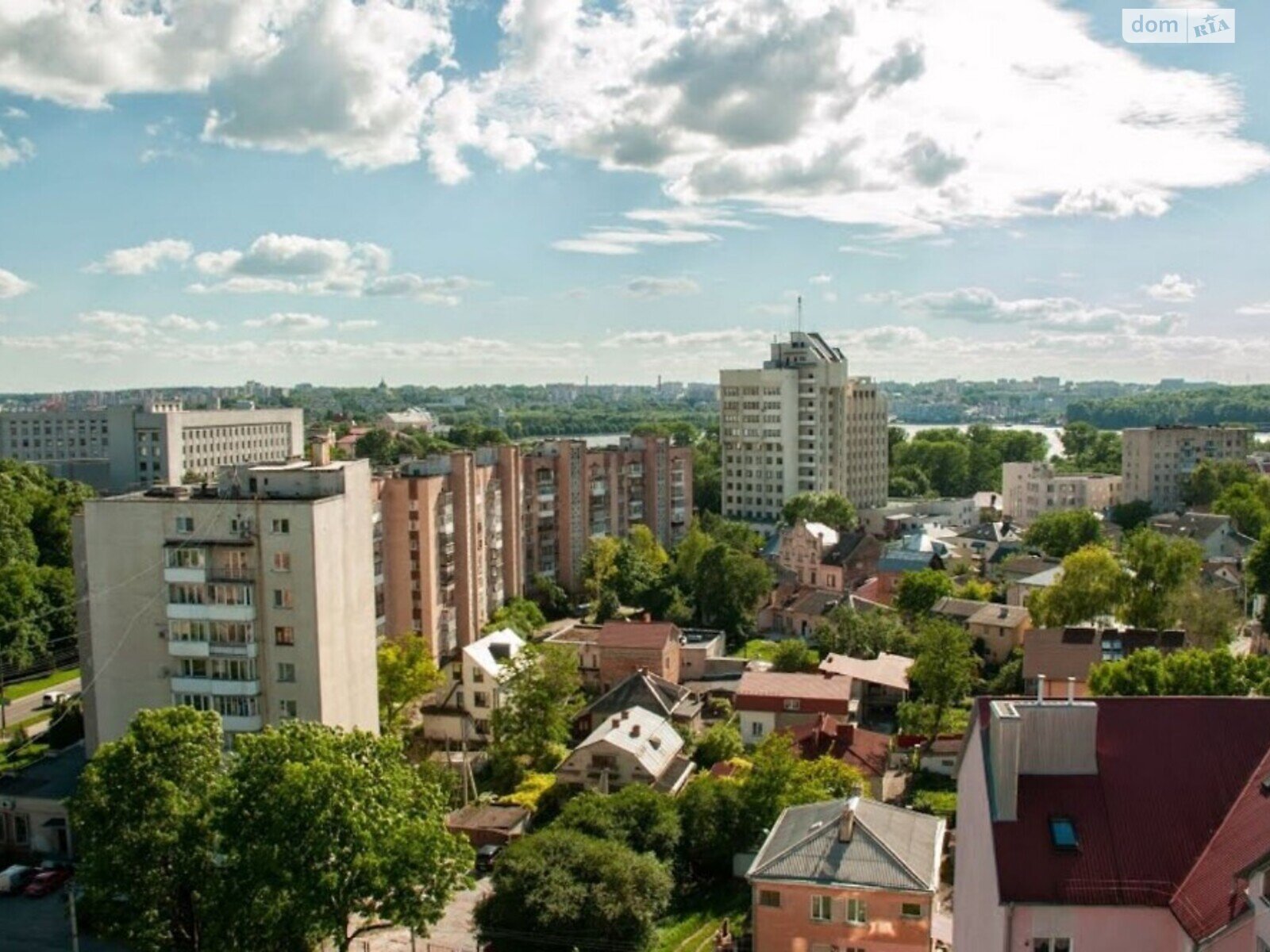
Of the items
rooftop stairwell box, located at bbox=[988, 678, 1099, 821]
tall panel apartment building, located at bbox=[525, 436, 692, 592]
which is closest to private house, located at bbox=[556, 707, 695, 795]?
rooftop stairwell box, located at bbox=[988, 678, 1099, 821]

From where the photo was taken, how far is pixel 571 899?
21.8 m

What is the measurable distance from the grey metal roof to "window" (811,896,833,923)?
0.36 metres

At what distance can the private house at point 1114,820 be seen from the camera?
461 inches

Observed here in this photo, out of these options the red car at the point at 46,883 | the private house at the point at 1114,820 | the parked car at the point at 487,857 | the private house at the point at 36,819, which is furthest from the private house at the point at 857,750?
the private house at the point at 36,819

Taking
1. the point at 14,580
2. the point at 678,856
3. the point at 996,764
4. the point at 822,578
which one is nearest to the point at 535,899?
the point at 678,856

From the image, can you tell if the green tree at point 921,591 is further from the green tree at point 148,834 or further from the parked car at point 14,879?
the green tree at point 148,834

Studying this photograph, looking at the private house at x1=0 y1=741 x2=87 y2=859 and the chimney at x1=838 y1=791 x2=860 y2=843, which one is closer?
the chimney at x1=838 y1=791 x2=860 y2=843

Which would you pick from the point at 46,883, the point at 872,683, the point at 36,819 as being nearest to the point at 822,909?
the point at 46,883

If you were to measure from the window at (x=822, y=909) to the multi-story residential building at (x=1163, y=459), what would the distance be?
7518 cm

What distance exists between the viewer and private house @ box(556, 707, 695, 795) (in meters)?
30.0

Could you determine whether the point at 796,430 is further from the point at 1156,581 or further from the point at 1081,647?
the point at 1081,647

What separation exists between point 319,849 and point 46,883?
42.2 ft

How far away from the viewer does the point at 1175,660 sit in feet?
83.1

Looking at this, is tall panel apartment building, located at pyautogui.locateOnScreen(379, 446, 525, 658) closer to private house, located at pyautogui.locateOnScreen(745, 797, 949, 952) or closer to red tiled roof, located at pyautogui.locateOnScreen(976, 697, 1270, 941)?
private house, located at pyautogui.locateOnScreen(745, 797, 949, 952)
